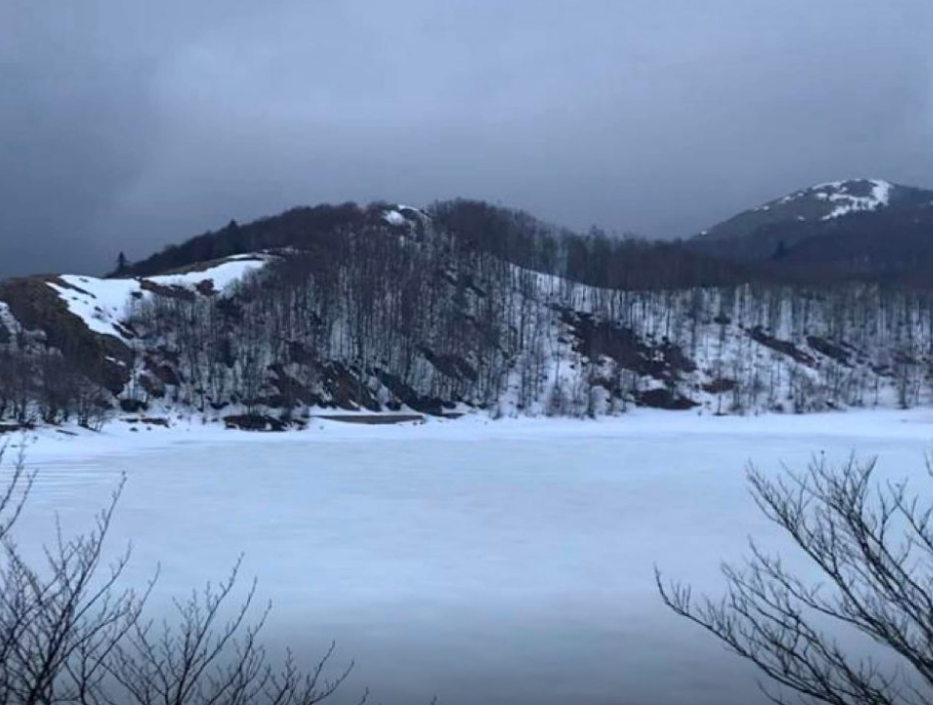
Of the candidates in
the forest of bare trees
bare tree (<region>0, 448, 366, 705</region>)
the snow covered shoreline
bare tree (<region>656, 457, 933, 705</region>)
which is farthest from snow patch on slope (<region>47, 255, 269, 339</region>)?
bare tree (<region>656, 457, 933, 705</region>)

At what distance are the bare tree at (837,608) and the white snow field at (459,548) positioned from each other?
0.66 meters

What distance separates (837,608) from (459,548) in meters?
5.77

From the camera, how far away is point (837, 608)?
1070 cm

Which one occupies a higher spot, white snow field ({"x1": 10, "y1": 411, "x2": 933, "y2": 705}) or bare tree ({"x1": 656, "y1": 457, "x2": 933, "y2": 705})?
bare tree ({"x1": 656, "y1": 457, "x2": 933, "y2": 705})

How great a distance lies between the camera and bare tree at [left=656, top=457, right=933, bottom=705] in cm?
456

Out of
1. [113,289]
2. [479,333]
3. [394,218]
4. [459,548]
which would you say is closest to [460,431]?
[479,333]

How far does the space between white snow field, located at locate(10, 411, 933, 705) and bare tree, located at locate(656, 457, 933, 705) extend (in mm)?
656

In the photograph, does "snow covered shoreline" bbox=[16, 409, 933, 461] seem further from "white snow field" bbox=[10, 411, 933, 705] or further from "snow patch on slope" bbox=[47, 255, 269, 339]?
"snow patch on slope" bbox=[47, 255, 269, 339]

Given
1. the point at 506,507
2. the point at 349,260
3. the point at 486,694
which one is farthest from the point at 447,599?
the point at 349,260

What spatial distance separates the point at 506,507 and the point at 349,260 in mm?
69418

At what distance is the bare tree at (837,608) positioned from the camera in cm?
456

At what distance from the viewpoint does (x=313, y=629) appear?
10.1 m

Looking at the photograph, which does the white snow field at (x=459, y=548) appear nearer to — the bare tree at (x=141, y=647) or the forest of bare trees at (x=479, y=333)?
the bare tree at (x=141, y=647)

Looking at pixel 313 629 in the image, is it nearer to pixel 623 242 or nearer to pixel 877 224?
pixel 623 242
